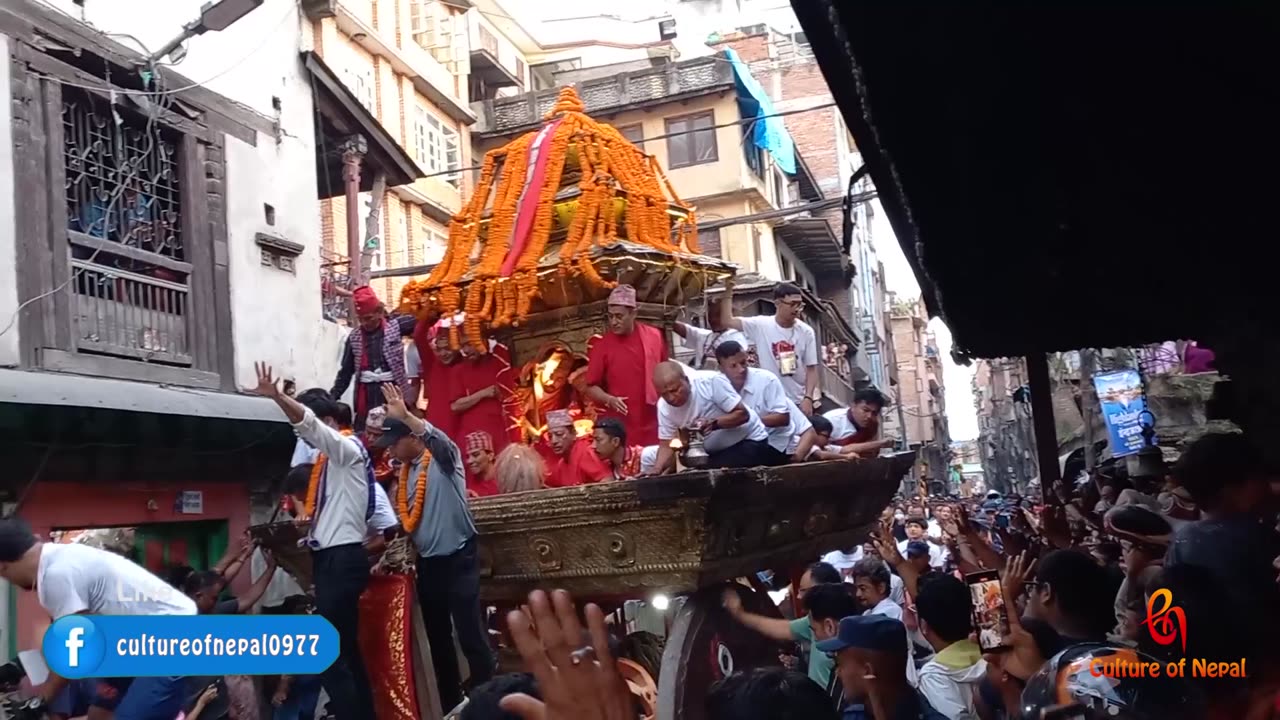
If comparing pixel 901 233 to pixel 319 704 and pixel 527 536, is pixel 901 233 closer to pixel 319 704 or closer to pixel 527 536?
pixel 527 536

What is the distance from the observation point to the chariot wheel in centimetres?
379

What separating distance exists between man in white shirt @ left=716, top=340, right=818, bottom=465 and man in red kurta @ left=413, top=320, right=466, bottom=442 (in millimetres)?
2193

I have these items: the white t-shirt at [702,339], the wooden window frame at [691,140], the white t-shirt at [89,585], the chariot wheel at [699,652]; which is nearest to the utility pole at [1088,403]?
the wooden window frame at [691,140]

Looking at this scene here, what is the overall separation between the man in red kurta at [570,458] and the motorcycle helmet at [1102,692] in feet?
12.2

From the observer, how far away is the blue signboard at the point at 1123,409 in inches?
493

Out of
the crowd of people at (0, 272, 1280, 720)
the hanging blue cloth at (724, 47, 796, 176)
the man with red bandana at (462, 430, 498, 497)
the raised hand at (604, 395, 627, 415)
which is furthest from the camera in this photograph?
the hanging blue cloth at (724, 47, 796, 176)

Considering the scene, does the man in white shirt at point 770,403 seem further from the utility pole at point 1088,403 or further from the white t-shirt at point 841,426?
the utility pole at point 1088,403

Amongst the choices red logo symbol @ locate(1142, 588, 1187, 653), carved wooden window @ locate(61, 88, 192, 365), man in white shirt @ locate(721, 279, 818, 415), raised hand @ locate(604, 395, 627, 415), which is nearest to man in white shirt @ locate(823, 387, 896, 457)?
man in white shirt @ locate(721, 279, 818, 415)

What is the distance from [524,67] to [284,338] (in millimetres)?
18021

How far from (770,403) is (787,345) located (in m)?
1.78

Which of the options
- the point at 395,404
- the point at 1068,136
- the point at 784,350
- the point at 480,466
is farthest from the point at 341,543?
the point at 784,350

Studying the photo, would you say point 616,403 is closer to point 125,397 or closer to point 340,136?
point 125,397

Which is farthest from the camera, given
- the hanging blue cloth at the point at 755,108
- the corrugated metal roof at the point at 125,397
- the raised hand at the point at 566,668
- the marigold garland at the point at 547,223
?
the hanging blue cloth at the point at 755,108

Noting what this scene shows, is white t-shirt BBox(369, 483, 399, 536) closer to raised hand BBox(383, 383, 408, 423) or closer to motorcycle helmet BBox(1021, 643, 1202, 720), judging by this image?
raised hand BBox(383, 383, 408, 423)
